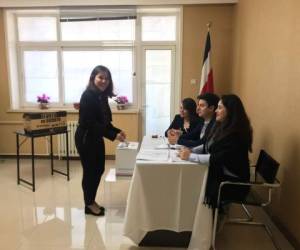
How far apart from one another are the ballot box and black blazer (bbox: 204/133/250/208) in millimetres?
908

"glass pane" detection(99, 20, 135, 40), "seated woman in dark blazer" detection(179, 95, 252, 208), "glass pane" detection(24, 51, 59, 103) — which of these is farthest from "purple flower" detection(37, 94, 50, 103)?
"seated woman in dark blazer" detection(179, 95, 252, 208)

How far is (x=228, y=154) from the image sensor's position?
2.29 meters

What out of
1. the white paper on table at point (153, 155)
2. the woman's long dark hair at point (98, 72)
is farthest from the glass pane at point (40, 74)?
the white paper on table at point (153, 155)

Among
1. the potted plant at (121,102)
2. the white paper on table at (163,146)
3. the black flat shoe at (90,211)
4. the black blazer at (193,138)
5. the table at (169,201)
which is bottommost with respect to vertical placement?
the black flat shoe at (90,211)

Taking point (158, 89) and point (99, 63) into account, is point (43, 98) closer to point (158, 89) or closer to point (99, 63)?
point (99, 63)

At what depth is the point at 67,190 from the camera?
3881 millimetres

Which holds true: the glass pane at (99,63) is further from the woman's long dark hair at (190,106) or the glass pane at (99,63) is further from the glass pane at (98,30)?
the woman's long dark hair at (190,106)

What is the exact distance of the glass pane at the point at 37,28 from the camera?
528 cm

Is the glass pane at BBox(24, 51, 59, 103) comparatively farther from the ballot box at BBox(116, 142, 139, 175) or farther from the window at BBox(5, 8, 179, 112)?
the ballot box at BBox(116, 142, 139, 175)

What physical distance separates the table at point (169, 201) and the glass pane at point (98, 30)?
3377mm

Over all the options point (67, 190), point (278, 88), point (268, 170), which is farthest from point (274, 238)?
point (67, 190)

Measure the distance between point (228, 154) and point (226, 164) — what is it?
0.08 metres

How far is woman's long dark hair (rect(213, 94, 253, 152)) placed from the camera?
7.65 feet

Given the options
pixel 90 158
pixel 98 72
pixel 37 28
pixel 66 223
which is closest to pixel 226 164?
pixel 90 158
